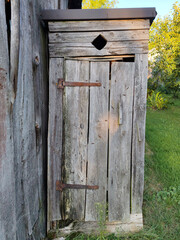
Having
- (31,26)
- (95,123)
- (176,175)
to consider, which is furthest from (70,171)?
(176,175)

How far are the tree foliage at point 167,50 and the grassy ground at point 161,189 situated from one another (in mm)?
5541

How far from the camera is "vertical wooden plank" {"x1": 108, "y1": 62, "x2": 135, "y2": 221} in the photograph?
2.12 m

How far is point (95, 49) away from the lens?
2.09 metres

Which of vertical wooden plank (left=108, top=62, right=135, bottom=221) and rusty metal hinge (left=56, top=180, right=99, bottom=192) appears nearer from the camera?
vertical wooden plank (left=108, top=62, right=135, bottom=221)

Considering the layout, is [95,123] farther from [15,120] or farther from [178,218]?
[178,218]

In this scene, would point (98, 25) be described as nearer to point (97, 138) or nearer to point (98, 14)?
point (98, 14)

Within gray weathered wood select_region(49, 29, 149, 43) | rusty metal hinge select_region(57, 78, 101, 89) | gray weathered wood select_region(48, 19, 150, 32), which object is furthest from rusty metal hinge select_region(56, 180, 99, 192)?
gray weathered wood select_region(48, 19, 150, 32)

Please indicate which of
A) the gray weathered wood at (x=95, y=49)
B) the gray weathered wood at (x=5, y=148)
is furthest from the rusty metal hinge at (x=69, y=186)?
the gray weathered wood at (x=95, y=49)

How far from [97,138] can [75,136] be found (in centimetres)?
24

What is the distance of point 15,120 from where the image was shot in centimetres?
150

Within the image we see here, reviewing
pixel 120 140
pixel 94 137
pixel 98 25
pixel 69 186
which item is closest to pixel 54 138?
pixel 94 137

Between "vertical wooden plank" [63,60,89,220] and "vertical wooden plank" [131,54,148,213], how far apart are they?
519 mm

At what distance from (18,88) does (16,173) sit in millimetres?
633

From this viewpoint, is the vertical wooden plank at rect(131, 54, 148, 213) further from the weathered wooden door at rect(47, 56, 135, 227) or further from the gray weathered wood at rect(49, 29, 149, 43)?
the gray weathered wood at rect(49, 29, 149, 43)
